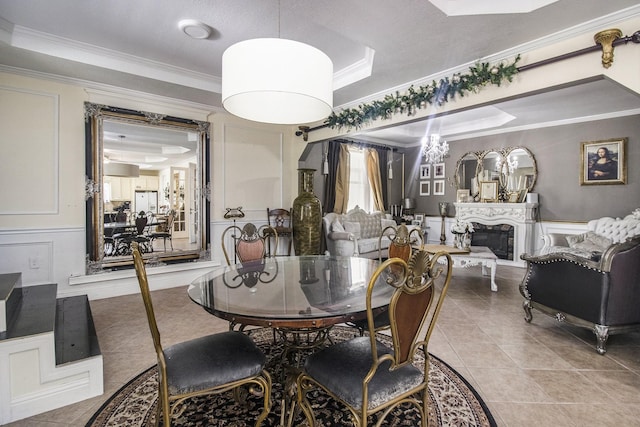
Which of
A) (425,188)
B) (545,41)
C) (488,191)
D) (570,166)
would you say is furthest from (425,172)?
(545,41)

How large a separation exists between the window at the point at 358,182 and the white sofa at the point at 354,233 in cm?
82

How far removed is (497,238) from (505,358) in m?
4.32

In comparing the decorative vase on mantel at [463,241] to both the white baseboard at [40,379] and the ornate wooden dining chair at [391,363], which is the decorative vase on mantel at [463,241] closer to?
the ornate wooden dining chair at [391,363]

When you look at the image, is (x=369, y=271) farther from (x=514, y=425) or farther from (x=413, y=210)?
(x=413, y=210)

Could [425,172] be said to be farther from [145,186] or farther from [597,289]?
[145,186]

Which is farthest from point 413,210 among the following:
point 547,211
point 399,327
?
point 399,327

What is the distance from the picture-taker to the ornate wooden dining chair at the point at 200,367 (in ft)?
4.27

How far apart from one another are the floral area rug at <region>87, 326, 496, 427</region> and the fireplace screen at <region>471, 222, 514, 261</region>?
186 inches

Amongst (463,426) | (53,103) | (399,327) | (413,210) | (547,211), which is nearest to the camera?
(399,327)

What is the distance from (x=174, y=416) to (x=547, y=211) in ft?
21.0

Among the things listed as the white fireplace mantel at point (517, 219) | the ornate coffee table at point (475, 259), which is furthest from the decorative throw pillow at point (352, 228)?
the white fireplace mantel at point (517, 219)

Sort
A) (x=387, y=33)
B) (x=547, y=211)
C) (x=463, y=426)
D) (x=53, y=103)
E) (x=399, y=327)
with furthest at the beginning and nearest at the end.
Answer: (x=547, y=211)
(x=53, y=103)
(x=387, y=33)
(x=463, y=426)
(x=399, y=327)

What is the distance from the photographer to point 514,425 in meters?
1.62

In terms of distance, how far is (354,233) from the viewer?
5.49m
